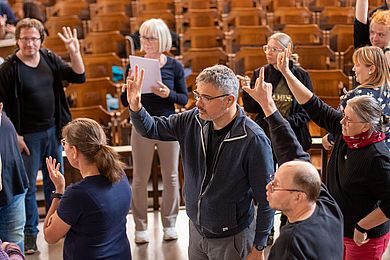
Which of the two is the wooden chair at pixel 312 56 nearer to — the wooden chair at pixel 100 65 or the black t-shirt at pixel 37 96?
the wooden chair at pixel 100 65

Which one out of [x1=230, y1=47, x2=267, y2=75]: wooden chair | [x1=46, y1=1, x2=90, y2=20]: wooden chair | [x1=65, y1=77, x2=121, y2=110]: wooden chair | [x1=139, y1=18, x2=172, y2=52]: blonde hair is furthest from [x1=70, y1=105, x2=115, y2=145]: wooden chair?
[x1=46, y1=1, x2=90, y2=20]: wooden chair

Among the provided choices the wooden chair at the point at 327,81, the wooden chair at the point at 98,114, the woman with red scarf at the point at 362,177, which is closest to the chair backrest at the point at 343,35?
the wooden chair at the point at 327,81

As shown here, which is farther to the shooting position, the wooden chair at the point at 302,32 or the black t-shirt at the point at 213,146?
the wooden chair at the point at 302,32

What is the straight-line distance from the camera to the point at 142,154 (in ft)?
12.3

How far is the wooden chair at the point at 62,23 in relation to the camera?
704cm

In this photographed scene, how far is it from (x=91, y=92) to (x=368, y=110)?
315 cm

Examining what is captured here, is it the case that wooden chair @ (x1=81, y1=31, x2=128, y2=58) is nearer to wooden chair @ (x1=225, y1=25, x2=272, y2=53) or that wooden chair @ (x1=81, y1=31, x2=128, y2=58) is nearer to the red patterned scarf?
wooden chair @ (x1=225, y1=25, x2=272, y2=53)

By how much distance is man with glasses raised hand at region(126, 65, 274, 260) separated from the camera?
98.5 inches

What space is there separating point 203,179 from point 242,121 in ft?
0.92

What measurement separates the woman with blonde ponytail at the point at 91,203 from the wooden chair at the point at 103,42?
4.34 metres

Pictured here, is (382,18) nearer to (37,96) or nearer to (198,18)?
(37,96)

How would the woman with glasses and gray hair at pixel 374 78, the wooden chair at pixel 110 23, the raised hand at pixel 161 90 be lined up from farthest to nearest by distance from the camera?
the wooden chair at pixel 110 23
the raised hand at pixel 161 90
the woman with glasses and gray hair at pixel 374 78

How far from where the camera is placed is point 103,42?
22.0 ft

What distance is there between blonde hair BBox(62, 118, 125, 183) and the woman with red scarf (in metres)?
0.82
